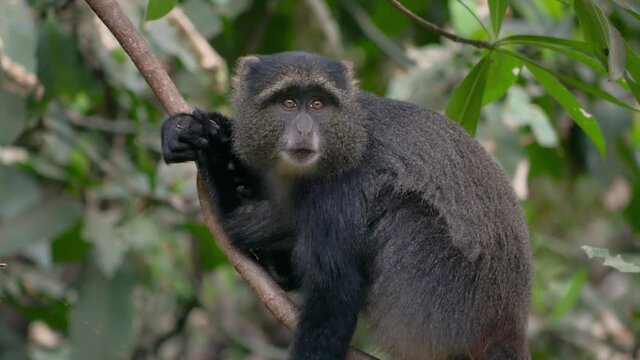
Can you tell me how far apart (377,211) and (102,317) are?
2559 millimetres

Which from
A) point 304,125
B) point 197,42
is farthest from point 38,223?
point 304,125

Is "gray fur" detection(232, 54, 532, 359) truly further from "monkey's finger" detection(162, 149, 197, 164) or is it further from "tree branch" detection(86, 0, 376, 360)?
"tree branch" detection(86, 0, 376, 360)

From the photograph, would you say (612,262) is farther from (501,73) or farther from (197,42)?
(197,42)

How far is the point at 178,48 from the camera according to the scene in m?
6.08

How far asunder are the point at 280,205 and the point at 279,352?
10.9ft

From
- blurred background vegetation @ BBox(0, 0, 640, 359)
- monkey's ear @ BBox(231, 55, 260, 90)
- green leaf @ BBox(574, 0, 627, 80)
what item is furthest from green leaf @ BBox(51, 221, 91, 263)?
green leaf @ BBox(574, 0, 627, 80)

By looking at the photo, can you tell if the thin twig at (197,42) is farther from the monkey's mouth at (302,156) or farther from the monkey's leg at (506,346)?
the monkey's leg at (506,346)

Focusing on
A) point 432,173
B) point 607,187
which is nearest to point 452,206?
point 432,173

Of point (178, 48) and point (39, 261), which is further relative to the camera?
point (39, 261)

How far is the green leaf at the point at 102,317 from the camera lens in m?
6.50

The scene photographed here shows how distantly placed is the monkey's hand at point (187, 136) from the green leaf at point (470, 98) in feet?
3.84

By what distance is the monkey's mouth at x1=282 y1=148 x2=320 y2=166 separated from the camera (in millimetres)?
4715

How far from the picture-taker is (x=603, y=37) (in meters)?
3.78

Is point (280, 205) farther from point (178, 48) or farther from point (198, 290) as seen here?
point (198, 290)
